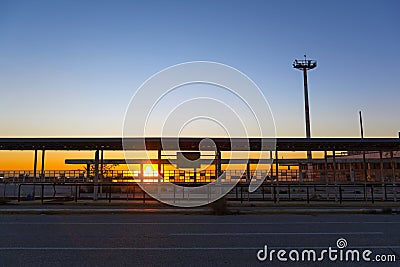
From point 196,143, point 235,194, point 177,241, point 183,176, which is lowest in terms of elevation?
point 177,241

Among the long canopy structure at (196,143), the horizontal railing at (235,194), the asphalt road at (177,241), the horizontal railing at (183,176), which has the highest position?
the long canopy structure at (196,143)

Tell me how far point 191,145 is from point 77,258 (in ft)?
59.6

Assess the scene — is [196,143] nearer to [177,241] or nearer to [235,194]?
Answer: [235,194]

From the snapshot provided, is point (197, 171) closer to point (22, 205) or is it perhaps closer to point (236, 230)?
point (22, 205)

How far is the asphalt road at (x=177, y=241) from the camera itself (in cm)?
686

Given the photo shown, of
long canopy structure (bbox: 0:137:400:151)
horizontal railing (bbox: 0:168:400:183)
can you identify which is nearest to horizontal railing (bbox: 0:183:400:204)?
horizontal railing (bbox: 0:168:400:183)

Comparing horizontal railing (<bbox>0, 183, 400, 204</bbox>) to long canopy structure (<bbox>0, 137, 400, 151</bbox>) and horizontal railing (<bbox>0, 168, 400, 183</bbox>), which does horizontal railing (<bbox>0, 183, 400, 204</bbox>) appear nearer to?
horizontal railing (<bbox>0, 168, 400, 183</bbox>)

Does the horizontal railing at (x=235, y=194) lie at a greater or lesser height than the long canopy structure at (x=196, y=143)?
lesser

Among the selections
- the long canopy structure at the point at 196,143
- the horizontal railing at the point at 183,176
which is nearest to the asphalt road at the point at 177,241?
the long canopy structure at the point at 196,143

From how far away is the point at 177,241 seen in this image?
8.74 meters

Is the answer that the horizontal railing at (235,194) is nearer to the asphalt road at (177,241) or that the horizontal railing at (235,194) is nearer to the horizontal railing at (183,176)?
the horizontal railing at (183,176)

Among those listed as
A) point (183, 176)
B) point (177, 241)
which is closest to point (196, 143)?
point (183, 176)

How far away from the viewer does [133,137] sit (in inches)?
850

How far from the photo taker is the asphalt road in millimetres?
6863
